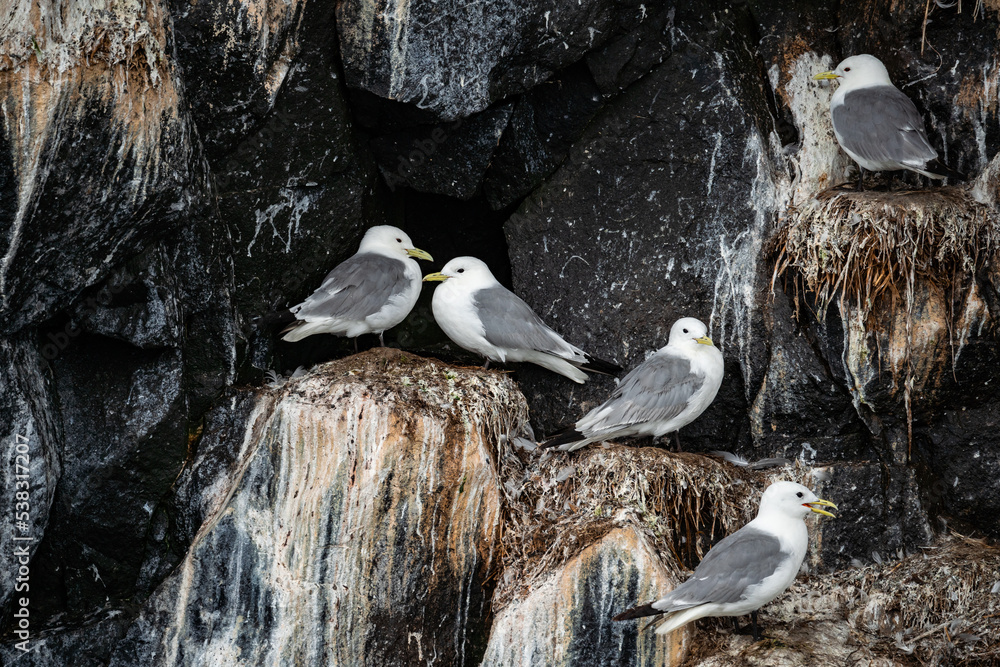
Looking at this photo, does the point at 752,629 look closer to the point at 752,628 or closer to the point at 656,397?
the point at 752,628

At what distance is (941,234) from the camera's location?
632cm

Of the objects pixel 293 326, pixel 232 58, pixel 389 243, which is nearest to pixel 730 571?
pixel 293 326

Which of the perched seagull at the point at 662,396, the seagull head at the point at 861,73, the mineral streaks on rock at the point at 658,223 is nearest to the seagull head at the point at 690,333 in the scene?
the perched seagull at the point at 662,396

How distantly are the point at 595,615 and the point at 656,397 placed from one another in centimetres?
142

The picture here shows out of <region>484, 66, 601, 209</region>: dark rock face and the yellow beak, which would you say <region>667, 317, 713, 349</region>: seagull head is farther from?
the yellow beak

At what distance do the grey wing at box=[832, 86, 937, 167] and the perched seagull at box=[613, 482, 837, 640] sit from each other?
2.28 m

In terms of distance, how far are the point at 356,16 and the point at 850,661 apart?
16.3ft

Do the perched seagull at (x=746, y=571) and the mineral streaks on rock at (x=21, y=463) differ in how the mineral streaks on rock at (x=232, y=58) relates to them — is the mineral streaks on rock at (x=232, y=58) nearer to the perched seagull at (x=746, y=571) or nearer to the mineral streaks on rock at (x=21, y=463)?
the mineral streaks on rock at (x=21, y=463)

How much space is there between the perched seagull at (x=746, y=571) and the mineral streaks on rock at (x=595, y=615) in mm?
197

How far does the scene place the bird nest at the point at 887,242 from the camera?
20.7 feet

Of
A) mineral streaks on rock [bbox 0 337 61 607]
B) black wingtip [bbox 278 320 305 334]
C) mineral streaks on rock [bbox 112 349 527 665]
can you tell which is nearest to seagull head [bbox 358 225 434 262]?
black wingtip [bbox 278 320 305 334]

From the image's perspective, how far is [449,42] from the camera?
6785mm

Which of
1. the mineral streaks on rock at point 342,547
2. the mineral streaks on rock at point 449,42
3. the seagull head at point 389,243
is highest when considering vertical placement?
the mineral streaks on rock at point 449,42

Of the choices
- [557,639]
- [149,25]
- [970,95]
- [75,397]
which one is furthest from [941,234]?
[75,397]
